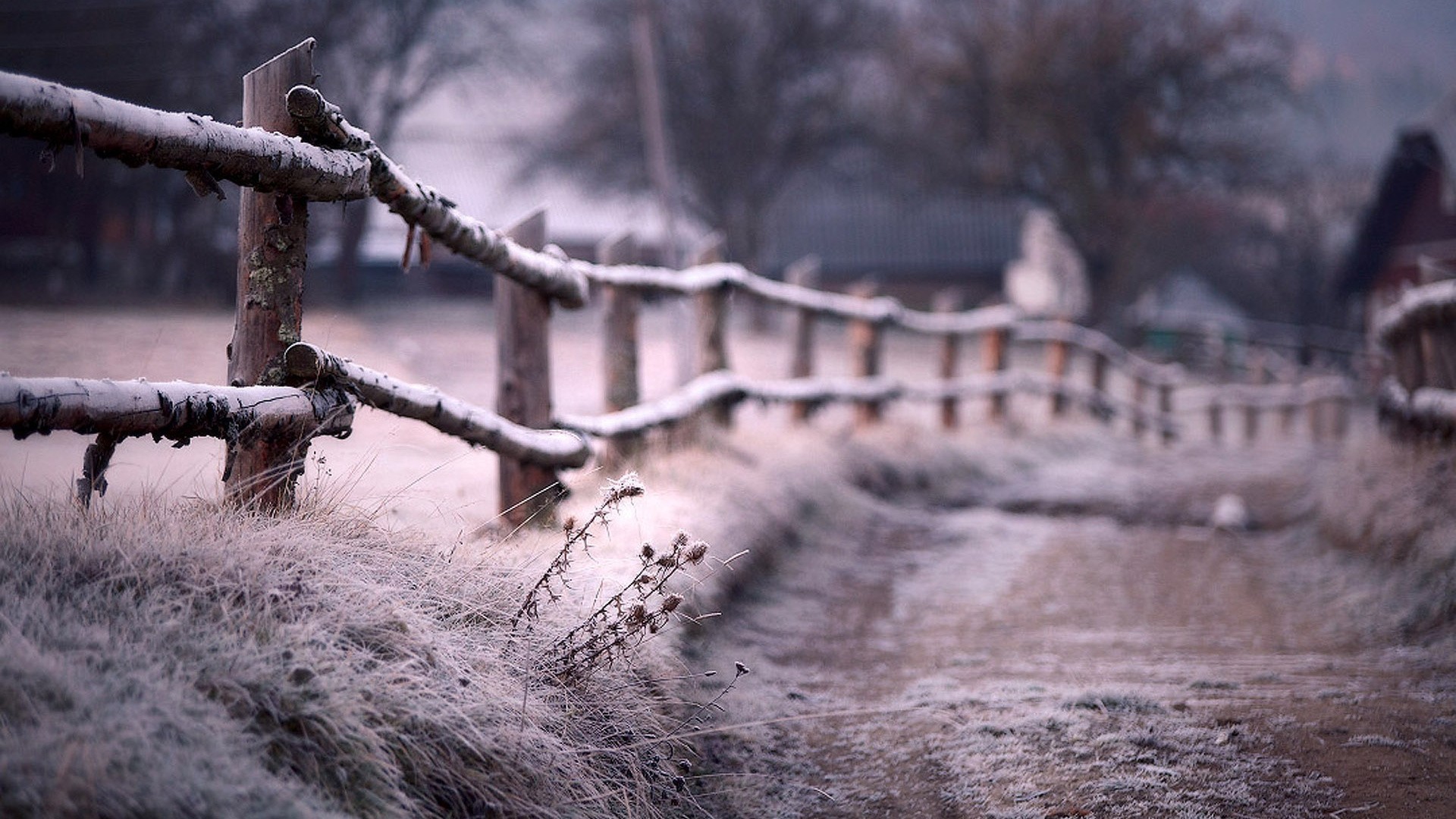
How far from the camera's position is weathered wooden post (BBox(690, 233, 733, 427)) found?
5.67 metres

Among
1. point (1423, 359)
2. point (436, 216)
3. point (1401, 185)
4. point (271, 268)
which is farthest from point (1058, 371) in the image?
point (1401, 185)

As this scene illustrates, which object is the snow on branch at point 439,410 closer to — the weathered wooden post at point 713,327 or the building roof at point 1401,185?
the weathered wooden post at point 713,327

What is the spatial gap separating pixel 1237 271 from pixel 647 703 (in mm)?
47508

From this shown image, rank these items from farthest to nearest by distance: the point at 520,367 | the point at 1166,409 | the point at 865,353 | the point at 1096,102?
the point at 1096,102 < the point at 1166,409 < the point at 865,353 < the point at 520,367

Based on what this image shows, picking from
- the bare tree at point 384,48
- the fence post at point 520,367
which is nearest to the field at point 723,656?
the fence post at point 520,367

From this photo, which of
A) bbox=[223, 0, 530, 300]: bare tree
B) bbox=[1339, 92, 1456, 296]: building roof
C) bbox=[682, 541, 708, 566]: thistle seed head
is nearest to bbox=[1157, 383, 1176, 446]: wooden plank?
bbox=[1339, 92, 1456, 296]: building roof

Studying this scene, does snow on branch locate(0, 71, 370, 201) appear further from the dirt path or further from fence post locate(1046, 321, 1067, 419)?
fence post locate(1046, 321, 1067, 419)

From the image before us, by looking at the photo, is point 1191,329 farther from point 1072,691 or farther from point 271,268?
point 271,268

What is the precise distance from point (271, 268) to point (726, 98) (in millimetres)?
24104

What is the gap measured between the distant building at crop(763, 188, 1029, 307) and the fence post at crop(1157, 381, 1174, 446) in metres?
16.9

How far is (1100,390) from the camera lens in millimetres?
12477

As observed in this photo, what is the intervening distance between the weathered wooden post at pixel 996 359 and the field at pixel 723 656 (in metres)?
3.98

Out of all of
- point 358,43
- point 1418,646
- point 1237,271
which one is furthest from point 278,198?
point 1237,271

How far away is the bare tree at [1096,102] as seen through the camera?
2466 centimetres
